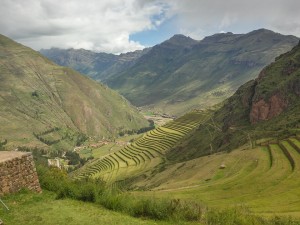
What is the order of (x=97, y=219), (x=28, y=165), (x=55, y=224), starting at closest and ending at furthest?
1. (x=55, y=224)
2. (x=97, y=219)
3. (x=28, y=165)

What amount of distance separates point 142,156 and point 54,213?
137 metres

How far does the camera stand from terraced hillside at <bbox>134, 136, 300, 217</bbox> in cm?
4617

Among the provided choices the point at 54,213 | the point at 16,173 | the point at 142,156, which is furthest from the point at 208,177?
the point at 142,156

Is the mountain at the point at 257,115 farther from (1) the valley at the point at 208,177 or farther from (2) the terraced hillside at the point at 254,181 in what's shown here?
(2) the terraced hillside at the point at 254,181

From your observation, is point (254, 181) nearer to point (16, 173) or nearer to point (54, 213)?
point (16, 173)

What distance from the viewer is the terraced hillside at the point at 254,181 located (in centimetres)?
4617

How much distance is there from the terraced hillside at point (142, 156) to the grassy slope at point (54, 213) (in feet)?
334

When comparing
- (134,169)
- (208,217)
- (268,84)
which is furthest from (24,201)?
(268,84)

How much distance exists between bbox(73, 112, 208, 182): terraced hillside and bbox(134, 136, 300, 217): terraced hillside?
46215 mm

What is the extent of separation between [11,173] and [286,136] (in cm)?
7840

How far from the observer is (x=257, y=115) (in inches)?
5157

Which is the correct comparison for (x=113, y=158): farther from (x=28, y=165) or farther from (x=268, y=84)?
(x=28, y=165)

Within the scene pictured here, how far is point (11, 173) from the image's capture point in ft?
81.0

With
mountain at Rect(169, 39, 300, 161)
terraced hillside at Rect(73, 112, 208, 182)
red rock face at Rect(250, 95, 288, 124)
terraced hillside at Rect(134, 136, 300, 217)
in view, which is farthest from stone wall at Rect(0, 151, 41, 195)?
red rock face at Rect(250, 95, 288, 124)
